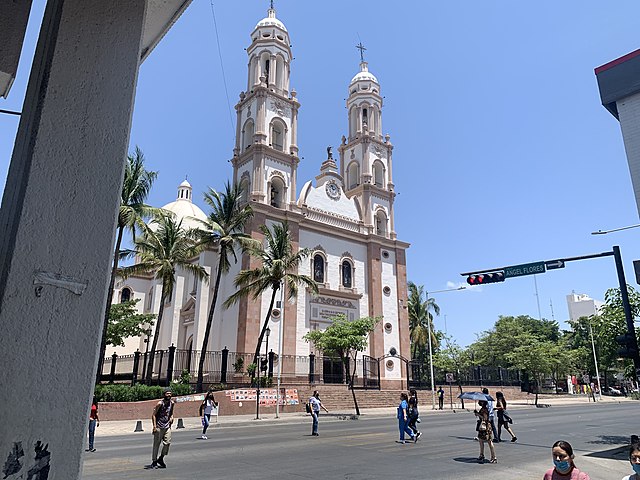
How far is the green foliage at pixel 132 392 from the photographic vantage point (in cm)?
2258

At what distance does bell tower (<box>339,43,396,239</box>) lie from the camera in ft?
139

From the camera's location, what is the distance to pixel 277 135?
3866cm

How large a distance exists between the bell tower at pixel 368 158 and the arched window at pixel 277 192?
8538 millimetres

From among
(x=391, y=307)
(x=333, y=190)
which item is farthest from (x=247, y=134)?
(x=391, y=307)

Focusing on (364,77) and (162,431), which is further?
(364,77)

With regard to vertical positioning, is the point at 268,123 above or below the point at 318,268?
above

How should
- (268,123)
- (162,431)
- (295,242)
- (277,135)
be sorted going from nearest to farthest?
(162,431), (295,242), (268,123), (277,135)

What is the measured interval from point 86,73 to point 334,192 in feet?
126

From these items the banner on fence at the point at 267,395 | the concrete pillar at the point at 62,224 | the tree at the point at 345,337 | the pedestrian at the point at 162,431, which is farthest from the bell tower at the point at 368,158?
the concrete pillar at the point at 62,224

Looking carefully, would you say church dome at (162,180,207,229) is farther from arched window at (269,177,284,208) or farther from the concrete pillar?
the concrete pillar

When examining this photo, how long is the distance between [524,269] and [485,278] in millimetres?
1596

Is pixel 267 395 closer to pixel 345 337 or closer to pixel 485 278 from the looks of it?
pixel 345 337

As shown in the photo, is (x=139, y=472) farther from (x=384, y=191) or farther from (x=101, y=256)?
(x=384, y=191)

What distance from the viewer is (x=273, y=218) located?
34.6 m
